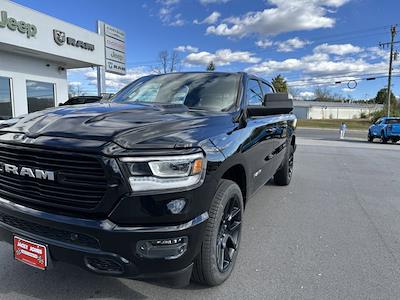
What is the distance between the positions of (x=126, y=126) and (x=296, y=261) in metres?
2.18

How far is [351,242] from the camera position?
12.6ft

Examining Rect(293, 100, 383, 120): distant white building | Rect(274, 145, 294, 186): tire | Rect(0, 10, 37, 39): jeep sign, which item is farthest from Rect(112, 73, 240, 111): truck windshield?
Rect(293, 100, 383, 120): distant white building

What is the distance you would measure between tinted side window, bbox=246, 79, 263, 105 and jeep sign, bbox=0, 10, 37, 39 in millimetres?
10981

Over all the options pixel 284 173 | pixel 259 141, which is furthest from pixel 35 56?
pixel 259 141

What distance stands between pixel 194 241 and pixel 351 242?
2.41m

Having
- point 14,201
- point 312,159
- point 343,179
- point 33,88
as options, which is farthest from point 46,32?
point 14,201

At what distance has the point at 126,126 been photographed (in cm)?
232

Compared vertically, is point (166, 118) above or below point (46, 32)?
below

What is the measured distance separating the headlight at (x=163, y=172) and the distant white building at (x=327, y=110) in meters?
84.0

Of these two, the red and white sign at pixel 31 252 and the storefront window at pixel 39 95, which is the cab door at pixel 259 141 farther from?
the storefront window at pixel 39 95

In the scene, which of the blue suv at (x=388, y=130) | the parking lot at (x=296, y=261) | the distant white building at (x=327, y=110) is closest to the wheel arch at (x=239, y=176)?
the parking lot at (x=296, y=261)

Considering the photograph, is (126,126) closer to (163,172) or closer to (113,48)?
(163,172)

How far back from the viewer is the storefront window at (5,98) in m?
12.9

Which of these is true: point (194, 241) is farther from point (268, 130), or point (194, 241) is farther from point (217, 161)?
point (268, 130)
